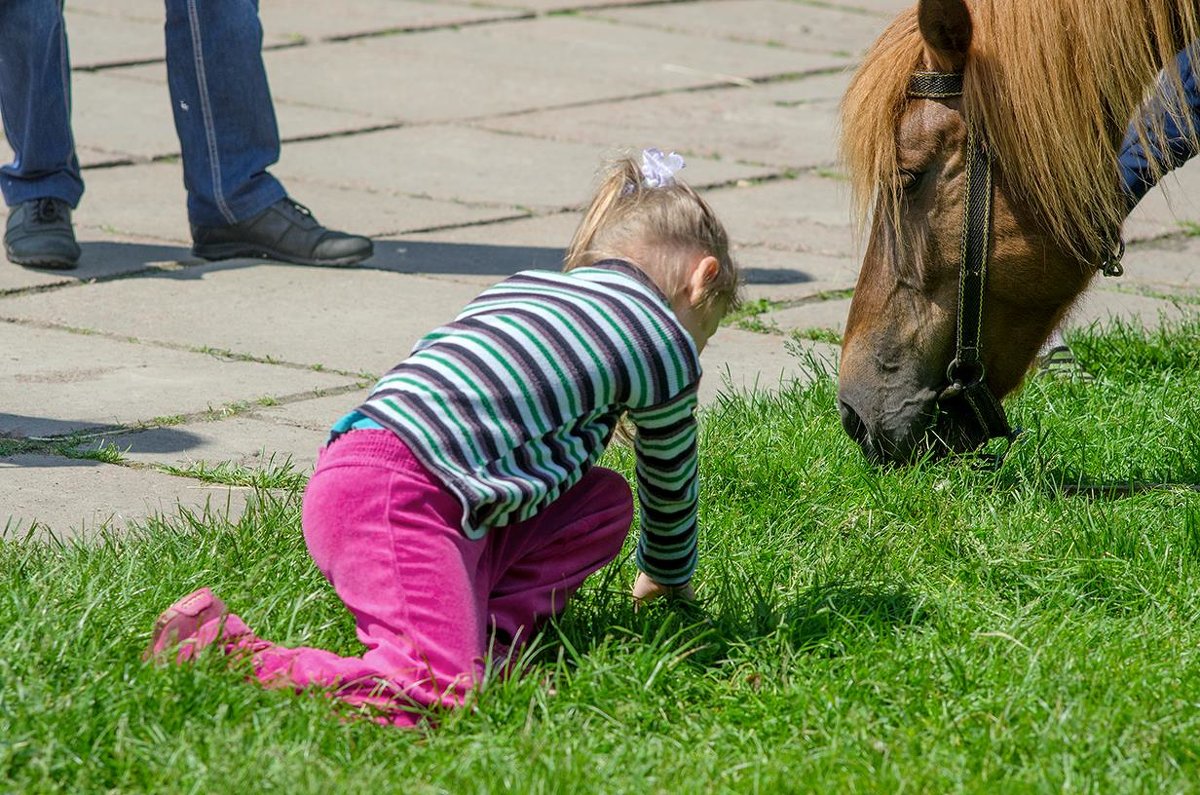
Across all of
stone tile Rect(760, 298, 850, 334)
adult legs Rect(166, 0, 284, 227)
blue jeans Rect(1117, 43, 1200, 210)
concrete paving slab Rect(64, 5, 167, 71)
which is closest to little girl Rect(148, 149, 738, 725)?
blue jeans Rect(1117, 43, 1200, 210)

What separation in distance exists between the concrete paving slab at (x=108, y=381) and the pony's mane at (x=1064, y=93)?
172 cm

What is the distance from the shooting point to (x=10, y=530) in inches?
123

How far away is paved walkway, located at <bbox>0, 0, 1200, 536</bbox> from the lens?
387 centimetres

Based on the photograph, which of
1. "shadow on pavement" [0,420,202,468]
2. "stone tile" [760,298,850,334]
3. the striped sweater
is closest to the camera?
the striped sweater

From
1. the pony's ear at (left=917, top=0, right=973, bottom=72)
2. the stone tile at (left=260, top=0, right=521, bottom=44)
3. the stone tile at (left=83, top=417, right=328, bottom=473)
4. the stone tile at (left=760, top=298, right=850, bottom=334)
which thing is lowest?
the stone tile at (left=760, top=298, right=850, bottom=334)

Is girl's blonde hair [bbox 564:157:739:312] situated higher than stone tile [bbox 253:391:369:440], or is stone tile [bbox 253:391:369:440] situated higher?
girl's blonde hair [bbox 564:157:739:312]

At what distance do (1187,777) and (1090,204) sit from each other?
1.23 meters

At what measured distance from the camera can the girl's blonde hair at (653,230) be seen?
276 cm

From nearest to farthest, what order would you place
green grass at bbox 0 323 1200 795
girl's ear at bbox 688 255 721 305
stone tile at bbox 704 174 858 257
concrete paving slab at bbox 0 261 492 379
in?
green grass at bbox 0 323 1200 795 < girl's ear at bbox 688 255 721 305 < concrete paving slab at bbox 0 261 492 379 < stone tile at bbox 704 174 858 257

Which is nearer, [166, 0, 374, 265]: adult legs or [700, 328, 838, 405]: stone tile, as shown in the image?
[700, 328, 838, 405]: stone tile

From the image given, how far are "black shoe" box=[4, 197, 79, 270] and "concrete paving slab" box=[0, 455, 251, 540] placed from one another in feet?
5.58

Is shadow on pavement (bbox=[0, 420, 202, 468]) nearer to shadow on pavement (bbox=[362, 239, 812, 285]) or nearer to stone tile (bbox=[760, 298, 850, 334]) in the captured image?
shadow on pavement (bbox=[362, 239, 812, 285])

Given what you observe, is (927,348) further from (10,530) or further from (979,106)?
(10,530)

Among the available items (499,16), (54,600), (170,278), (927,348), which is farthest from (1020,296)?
(499,16)
